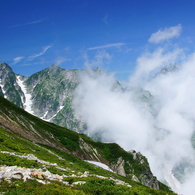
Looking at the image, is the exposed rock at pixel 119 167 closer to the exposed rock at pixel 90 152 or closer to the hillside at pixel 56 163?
the hillside at pixel 56 163

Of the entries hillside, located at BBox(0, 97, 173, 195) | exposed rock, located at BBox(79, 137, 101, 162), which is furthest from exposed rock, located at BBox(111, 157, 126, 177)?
exposed rock, located at BBox(79, 137, 101, 162)

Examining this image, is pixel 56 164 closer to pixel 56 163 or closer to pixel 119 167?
pixel 56 163

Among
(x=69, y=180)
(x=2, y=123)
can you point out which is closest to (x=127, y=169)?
(x=2, y=123)

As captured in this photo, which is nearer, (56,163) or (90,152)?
(56,163)

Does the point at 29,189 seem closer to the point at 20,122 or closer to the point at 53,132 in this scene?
the point at 20,122

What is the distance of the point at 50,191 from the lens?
1736 cm

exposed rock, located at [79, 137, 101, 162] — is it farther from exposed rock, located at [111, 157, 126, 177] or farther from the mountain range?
exposed rock, located at [111, 157, 126, 177]

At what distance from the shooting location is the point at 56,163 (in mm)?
45750

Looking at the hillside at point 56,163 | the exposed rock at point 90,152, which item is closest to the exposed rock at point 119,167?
the hillside at point 56,163

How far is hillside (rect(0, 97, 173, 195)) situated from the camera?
21.6 m

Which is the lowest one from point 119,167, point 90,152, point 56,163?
point 56,163

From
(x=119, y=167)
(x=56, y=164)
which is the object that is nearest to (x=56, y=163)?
(x=56, y=164)

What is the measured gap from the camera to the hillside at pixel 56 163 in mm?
21609

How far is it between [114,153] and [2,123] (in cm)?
8609
